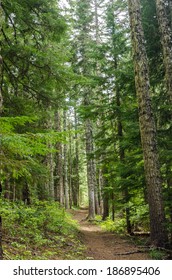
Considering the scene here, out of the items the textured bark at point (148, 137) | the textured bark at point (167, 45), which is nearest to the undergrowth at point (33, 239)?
the textured bark at point (148, 137)

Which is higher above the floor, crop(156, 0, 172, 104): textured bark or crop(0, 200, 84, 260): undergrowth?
crop(156, 0, 172, 104): textured bark

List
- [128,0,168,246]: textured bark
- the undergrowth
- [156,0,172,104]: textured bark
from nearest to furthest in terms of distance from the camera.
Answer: the undergrowth → [128,0,168,246]: textured bark → [156,0,172,104]: textured bark

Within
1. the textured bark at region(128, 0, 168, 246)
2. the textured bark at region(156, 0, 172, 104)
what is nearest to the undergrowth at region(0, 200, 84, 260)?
the textured bark at region(128, 0, 168, 246)

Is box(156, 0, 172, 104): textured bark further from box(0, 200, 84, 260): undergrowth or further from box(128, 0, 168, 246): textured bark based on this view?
box(0, 200, 84, 260): undergrowth

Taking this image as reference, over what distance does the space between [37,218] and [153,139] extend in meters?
4.94

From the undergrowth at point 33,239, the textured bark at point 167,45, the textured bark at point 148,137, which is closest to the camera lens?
the undergrowth at point 33,239

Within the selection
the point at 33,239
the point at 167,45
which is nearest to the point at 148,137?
the point at 167,45

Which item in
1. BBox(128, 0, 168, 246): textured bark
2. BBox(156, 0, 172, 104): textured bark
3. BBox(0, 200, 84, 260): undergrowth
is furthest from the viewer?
BBox(156, 0, 172, 104): textured bark

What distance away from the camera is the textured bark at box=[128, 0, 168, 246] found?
26.7 ft

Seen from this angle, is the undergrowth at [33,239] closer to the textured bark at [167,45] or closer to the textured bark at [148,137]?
the textured bark at [148,137]

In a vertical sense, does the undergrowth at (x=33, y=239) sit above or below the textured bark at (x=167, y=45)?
below

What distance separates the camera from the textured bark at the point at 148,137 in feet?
26.7

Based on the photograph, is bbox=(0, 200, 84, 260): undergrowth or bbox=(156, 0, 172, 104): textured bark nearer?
bbox=(0, 200, 84, 260): undergrowth

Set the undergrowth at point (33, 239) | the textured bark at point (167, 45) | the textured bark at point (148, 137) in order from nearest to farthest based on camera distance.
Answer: the undergrowth at point (33, 239)
the textured bark at point (148, 137)
the textured bark at point (167, 45)
